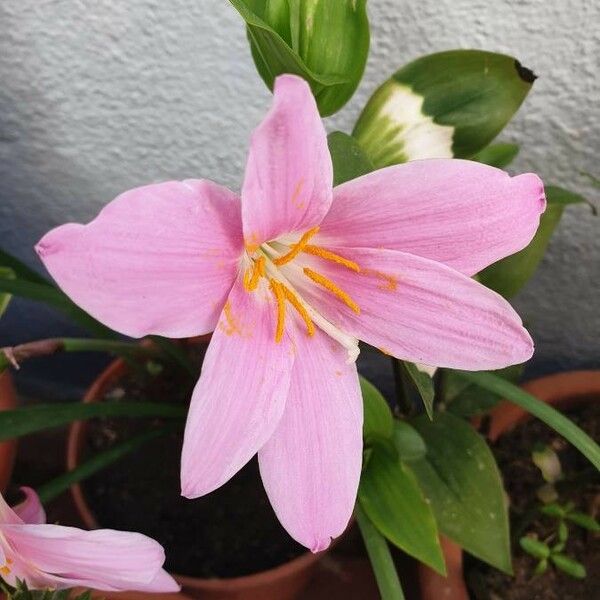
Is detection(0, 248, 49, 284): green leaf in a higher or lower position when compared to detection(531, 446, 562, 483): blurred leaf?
higher

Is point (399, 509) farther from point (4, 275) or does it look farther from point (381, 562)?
point (4, 275)

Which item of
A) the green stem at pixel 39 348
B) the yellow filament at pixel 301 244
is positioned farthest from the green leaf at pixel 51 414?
the yellow filament at pixel 301 244

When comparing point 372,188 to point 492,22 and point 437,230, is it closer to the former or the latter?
point 437,230

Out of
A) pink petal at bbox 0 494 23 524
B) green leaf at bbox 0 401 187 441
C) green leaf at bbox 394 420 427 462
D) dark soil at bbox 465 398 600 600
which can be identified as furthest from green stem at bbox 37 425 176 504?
dark soil at bbox 465 398 600 600

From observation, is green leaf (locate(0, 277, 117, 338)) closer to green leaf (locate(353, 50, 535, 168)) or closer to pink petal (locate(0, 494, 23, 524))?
pink petal (locate(0, 494, 23, 524))

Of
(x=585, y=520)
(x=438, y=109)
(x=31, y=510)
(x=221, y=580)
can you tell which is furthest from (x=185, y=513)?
(x=438, y=109)

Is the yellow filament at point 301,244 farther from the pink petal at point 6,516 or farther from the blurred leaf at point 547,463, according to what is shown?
the blurred leaf at point 547,463

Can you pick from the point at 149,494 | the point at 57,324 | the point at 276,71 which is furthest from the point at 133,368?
the point at 276,71
